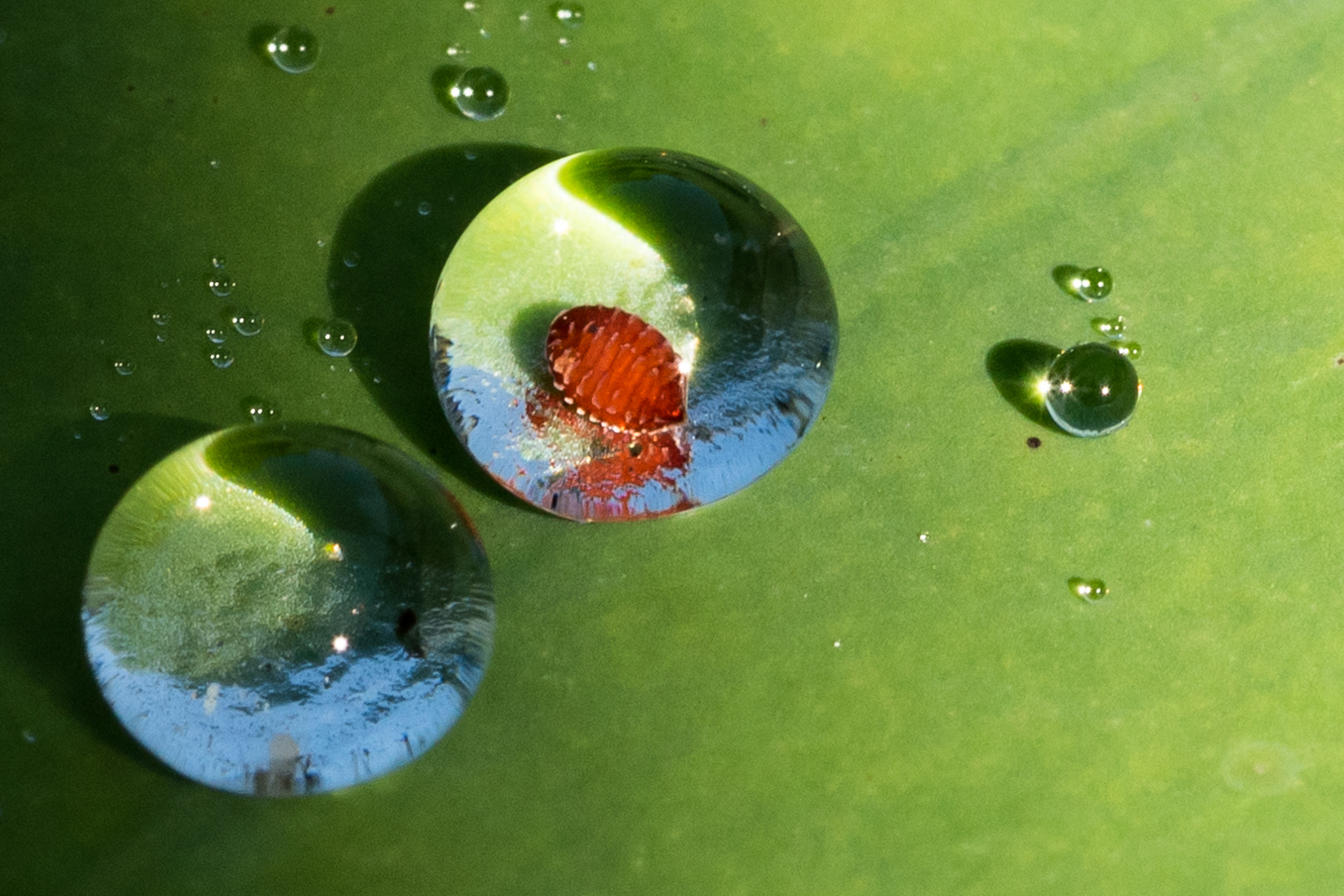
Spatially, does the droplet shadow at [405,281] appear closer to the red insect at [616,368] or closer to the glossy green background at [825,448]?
the glossy green background at [825,448]

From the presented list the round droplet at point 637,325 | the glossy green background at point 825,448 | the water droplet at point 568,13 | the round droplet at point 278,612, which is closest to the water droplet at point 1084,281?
the glossy green background at point 825,448

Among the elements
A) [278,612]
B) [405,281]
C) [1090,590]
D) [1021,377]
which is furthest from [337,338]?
[1090,590]

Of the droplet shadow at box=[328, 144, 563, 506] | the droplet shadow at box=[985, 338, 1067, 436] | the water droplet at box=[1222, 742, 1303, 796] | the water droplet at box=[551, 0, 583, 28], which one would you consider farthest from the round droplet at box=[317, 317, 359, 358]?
the water droplet at box=[1222, 742, 1303, 796]

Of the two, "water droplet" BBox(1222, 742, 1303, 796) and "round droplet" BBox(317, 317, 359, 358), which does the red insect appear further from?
"water droplet" BBox(1222, 742, 1303, 796)

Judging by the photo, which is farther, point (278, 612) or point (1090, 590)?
point (1090, 590)

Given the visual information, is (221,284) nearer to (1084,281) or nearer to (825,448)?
(825,448)

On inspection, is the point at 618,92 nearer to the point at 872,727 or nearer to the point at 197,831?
the point at 872,727

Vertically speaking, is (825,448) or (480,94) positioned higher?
(480,94)
